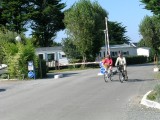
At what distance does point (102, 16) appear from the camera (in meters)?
59.3

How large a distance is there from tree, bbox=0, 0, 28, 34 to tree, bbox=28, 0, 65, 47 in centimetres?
147

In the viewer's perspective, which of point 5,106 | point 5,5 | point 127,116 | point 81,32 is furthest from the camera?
point 5,5

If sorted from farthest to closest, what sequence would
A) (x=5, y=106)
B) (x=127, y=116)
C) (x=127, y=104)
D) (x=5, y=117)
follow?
(x=5, y=106)
(x=127, y=104)
(x=5, y=117)
(x=127, y=116)

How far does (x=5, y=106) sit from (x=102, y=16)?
1723 inches

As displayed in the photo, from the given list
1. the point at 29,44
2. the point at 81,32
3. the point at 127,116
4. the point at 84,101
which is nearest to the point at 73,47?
the point at 81,32

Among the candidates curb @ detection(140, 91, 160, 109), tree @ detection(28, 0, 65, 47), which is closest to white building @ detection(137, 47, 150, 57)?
tree @ detection(28, 0, 65, 47)

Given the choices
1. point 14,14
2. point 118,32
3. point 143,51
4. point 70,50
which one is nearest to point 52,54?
point 70,50

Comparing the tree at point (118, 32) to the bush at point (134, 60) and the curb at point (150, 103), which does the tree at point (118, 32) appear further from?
the curb at point (150, 103)

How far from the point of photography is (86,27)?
56.8m

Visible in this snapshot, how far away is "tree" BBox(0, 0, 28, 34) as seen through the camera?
7506 centimetres

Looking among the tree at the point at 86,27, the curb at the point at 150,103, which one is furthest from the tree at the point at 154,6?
the curb at the point at 150,103

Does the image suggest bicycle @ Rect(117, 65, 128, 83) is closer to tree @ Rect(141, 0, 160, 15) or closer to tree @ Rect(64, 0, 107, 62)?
tree @ Rect(141, 0, 160, 15)

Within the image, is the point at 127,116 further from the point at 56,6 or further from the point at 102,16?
the point at 56,6

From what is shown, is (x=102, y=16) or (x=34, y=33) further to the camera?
(x=34, y=33)
